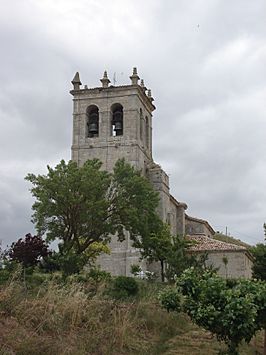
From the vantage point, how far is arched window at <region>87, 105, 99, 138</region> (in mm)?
45031

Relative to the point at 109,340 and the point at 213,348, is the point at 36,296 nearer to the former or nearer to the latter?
the point at 109,340

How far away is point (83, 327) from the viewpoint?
11719mm

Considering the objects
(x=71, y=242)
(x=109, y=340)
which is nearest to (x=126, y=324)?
(x=109, y=340)

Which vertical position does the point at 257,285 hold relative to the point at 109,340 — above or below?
above

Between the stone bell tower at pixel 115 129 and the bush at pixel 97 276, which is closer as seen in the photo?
the bush at pixel 97 276

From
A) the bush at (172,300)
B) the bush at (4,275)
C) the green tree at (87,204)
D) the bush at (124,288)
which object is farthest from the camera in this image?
the green tree at (87,204)

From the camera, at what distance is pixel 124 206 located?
101 ft

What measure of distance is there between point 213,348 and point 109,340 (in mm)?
3453

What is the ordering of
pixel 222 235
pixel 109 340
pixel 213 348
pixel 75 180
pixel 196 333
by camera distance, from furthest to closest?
pixel 222 235
pixel 75 180
pixel 196 333
pixel 213 348
pixel 109 340

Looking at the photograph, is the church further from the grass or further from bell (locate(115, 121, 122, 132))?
the grass

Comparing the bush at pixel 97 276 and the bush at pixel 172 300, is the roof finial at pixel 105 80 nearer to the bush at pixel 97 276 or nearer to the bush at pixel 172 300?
the bush at pixel 97 276

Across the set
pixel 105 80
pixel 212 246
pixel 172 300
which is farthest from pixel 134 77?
→ pixel 172 300

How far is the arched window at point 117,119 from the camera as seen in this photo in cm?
4491

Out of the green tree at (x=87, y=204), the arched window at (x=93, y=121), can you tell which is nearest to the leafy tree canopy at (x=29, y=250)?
the green tree at (x=87, y=204)
